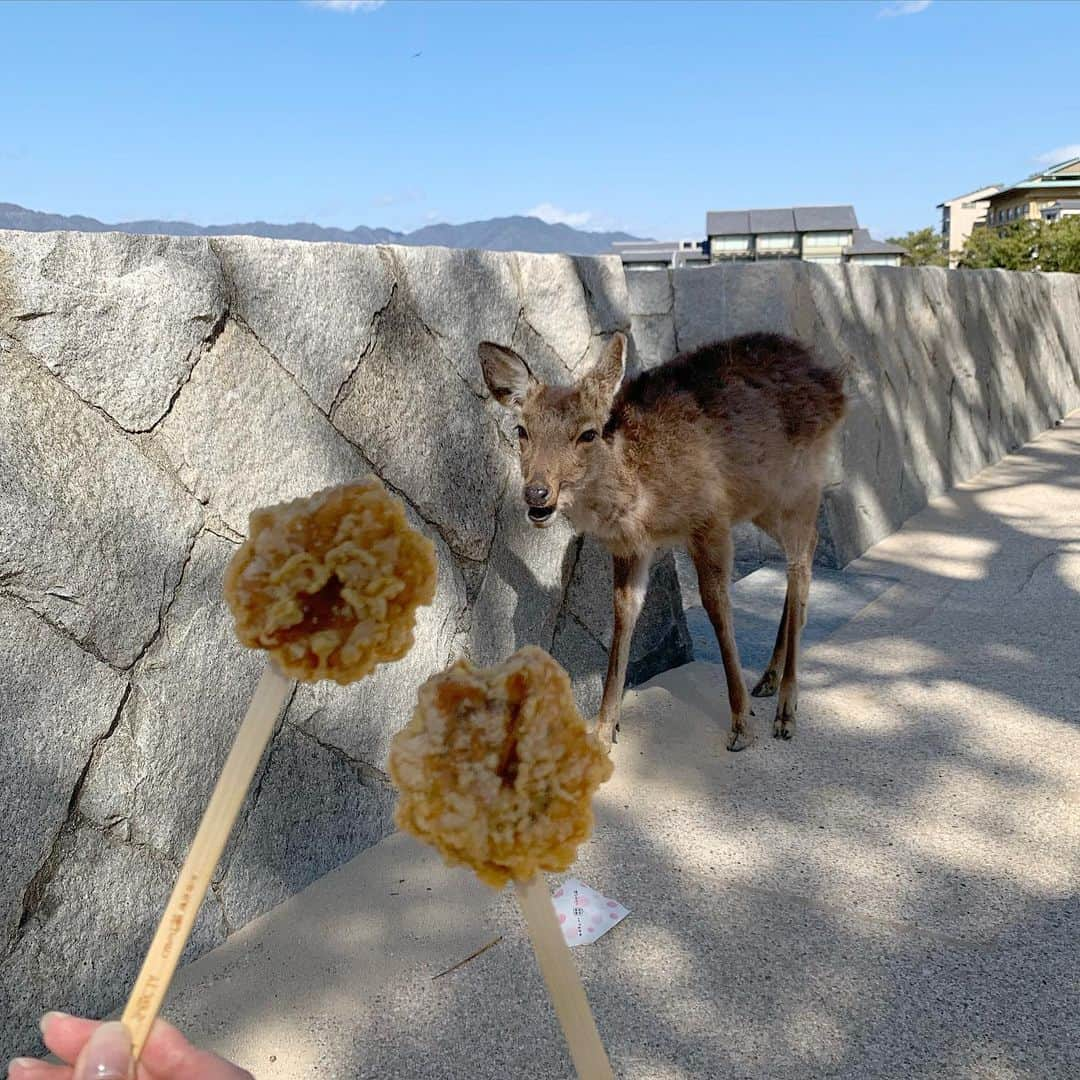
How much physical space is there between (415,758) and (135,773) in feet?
5.15

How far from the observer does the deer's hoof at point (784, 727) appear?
359 centimetres

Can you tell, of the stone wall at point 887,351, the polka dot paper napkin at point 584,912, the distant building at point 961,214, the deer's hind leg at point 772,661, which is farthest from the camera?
the distant building at point 961,214

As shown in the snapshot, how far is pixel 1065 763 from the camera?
330 cm

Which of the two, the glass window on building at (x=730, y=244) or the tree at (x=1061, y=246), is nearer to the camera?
the tree at (x=1061, y=246)

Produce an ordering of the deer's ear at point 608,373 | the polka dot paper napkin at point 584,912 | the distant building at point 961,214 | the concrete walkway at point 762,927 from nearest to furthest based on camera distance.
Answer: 1. the concrete walkway at point 762,927
2. the polka dot paper napkin at point 584,912
3. the deer's ear at point 608,373
4. the distant building at point 961,214

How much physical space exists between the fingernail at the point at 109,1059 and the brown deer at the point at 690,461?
2.16m

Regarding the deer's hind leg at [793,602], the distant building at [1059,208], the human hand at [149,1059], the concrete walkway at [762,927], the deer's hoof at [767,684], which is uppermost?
the distant building at [1059,208]

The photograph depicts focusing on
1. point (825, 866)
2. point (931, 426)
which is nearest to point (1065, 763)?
point (825, 866)

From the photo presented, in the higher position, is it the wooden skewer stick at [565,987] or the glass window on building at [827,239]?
the glass window on building at [827,239]

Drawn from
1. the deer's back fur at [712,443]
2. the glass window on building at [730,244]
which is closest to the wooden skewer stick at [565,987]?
the deer's back fur at [712,443]

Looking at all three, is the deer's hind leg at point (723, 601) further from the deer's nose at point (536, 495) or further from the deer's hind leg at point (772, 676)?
the deer's nose at point (536, 495)

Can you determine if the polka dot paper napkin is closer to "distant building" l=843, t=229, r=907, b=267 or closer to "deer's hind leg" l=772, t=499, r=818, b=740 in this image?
"deer's hind leg" l=772, t=499, r=818, b=740

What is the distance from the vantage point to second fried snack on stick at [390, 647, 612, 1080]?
34.0 inches

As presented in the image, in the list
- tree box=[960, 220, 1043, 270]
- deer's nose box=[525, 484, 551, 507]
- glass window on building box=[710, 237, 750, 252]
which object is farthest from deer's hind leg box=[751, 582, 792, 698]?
glass window on building box=[710, 237, 750, 252]
